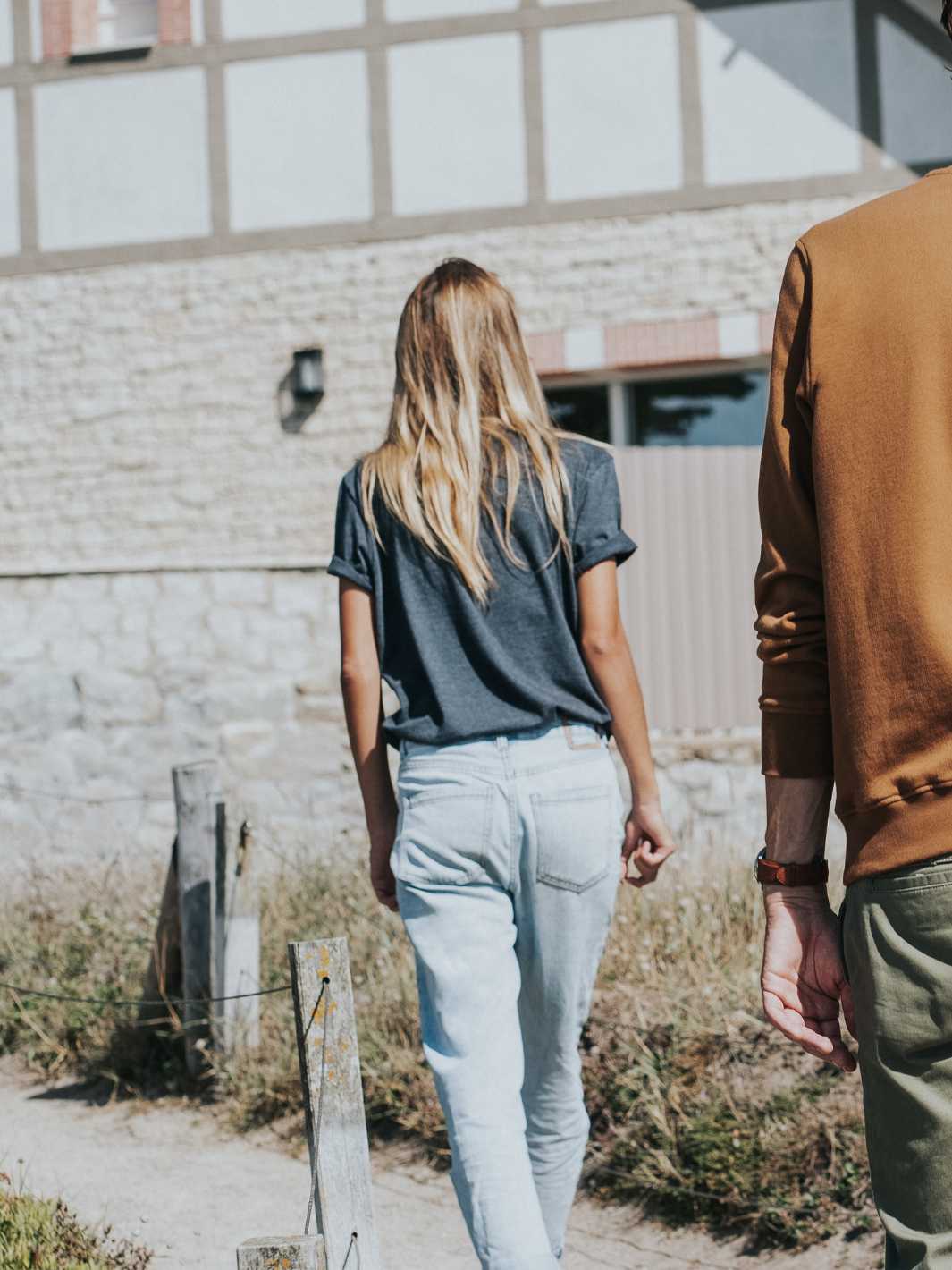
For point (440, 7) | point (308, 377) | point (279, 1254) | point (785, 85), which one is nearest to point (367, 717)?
point (279, 1254)

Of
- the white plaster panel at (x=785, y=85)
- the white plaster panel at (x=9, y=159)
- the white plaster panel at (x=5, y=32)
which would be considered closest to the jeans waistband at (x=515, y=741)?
the white plaster panel at (x=785, y=85)

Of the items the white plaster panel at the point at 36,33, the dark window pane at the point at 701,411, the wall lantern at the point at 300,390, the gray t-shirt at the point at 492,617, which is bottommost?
the gray t-shirt at the point at 492,617

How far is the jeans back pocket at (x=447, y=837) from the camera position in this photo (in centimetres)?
228

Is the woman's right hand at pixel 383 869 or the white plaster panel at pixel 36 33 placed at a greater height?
the white plaster panel at pixel 36 33

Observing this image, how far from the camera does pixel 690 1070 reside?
11.9 ft

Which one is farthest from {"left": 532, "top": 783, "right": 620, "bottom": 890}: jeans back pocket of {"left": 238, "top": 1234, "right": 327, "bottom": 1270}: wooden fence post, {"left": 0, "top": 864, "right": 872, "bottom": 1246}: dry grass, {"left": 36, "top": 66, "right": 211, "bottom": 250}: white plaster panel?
{"left": 36, "top": 66, "right": 211, "bottom": 250}: white plaster panel

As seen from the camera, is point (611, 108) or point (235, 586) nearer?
point (235, 586)

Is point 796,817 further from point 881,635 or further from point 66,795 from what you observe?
point 66,795

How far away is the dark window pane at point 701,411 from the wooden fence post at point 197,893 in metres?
4.93

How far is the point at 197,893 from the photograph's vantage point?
440 cm

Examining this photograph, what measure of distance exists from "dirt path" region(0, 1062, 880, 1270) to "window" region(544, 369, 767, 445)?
5.34 m

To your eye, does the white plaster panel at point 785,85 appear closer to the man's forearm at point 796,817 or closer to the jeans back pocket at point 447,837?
the jeans back pocket at point 447,837

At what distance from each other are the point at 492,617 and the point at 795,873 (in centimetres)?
99

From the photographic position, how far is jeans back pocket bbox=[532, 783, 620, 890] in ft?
7.54
